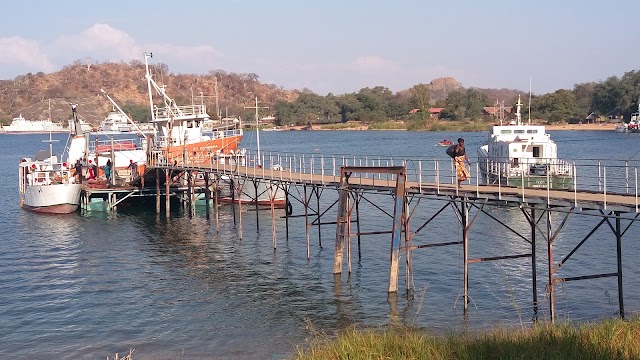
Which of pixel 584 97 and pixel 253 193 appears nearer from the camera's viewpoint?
pixel 253 193

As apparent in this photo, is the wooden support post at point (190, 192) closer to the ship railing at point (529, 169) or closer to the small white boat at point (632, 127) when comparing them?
the ship railing at point (529, 169)

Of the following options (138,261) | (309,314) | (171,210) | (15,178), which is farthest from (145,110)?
(309,314)

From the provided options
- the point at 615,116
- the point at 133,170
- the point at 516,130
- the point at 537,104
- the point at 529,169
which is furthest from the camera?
the point at 615,116

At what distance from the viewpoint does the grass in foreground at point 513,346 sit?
45.8 feet

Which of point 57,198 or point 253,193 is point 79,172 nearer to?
point 57,198

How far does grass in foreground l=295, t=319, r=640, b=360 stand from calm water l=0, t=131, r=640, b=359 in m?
5.58

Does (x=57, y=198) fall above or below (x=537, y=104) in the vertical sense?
below

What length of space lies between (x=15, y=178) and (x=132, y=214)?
128 ft

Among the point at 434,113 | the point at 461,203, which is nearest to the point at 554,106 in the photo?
the point at 434,113

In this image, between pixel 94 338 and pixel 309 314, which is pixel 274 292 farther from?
pixel 94 338

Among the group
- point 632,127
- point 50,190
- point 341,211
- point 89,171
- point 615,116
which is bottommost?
point 50,190

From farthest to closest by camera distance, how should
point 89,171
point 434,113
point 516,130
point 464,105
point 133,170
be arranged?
1. point 434,113
2. point 464,105
3. point 89,171
4. point 133,170
5. point 516,130

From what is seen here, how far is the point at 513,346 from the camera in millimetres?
14523

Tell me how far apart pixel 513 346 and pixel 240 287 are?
56.1 ft
